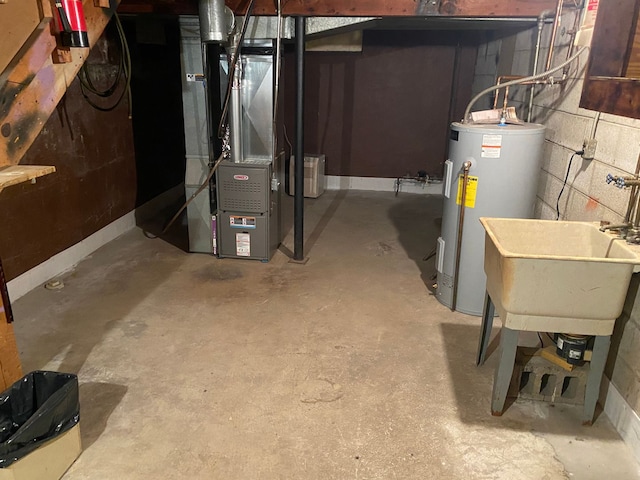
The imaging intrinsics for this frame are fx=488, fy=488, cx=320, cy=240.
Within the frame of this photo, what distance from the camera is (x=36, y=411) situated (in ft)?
5.78

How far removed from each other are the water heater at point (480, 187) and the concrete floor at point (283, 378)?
29 cm

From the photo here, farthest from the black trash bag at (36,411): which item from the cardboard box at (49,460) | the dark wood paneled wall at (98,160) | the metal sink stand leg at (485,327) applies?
the metal sink stand leg at (485,327)

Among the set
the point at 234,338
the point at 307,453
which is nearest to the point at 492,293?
the point at 307,453

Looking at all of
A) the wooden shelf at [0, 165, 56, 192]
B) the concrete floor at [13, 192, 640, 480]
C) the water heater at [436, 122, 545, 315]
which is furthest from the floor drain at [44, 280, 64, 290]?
the water heater at [436, 122, 545, 315]

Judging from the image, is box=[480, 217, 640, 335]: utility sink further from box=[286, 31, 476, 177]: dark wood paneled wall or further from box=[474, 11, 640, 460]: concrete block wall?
box=[286, 31, 476, 177]: dark wood paneled wall

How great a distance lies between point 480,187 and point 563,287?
1.08m

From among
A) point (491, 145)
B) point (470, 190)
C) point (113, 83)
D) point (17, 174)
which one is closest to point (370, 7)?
point (491, 145)

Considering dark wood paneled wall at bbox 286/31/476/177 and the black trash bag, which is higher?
dark wood paneled wall at bbox 286/31/476/177

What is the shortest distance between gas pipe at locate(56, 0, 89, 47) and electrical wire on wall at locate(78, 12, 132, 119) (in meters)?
1.86

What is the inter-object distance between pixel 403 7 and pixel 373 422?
→ 255 cm

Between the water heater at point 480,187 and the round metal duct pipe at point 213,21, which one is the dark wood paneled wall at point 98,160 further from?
the water heater at point 480,187

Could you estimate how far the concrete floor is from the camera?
1.93m

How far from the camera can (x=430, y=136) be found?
6.01 meters

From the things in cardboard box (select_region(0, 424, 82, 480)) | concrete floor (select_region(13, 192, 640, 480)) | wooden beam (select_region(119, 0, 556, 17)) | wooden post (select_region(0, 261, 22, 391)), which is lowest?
concrete floor (select_region(13, 192, 640, 480))
